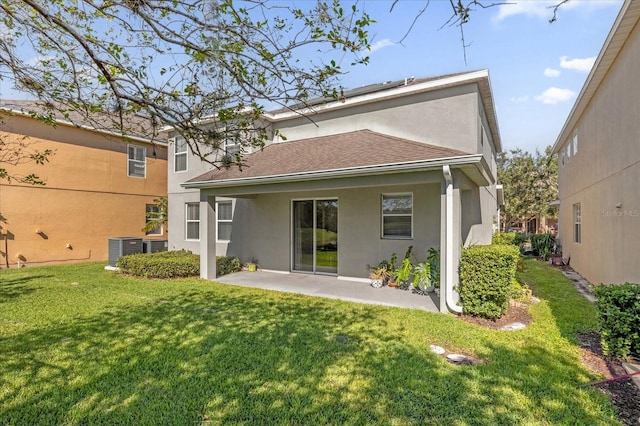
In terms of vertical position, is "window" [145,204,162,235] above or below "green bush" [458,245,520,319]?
above

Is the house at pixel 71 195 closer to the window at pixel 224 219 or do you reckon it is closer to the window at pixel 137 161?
the window at pixel 137 161

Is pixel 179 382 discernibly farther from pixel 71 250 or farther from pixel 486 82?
pixel 71 250

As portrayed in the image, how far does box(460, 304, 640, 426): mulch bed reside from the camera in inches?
141

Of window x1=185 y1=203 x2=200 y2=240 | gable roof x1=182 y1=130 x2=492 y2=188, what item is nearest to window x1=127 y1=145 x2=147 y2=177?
window x1=185 y1=203 x2=200 y2=240

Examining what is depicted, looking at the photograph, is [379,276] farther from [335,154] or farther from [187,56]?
[187,56]

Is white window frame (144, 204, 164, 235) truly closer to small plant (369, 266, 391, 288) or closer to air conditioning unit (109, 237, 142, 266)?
air conditioning unit (109, 237, 142, 266)

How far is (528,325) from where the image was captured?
251 inches

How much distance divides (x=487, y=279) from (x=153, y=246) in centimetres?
1347

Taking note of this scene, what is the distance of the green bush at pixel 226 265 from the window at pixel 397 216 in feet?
18.4

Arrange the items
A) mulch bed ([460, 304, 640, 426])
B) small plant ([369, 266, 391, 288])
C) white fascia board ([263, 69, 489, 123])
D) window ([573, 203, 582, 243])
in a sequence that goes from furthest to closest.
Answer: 1. window ([573, 203, 582, 243])
2. small plant ([369, 266, 391, 288])
3. white fascia board ([263, 69, 489, 123])
4. mulch bed ([460, 304, 640, 426])

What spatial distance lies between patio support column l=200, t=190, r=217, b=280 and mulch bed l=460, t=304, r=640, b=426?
25.1ft

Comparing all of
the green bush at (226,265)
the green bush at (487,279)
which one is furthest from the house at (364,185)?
the green bush at (226,265)

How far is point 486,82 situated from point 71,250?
17.4 meters

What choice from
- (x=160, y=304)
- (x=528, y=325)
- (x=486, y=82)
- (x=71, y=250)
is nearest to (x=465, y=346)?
(x=528, y=325)
